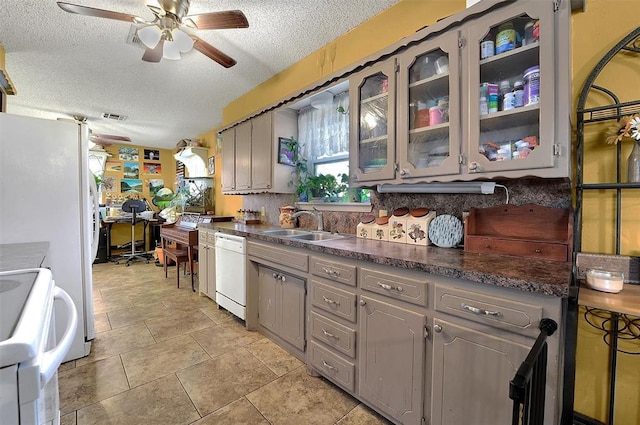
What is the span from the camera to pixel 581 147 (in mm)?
1377

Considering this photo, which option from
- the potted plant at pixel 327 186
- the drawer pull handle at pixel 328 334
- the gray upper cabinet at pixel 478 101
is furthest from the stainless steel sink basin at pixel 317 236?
the drawer pull handle at pixel 328 334

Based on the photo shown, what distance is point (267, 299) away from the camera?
2393mm

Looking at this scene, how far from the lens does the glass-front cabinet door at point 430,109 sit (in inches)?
60.2

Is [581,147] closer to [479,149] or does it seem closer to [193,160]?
[479,149]

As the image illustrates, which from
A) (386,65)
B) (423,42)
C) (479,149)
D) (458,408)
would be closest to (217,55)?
(386,65)

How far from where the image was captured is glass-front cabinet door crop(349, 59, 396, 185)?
1.83 metres

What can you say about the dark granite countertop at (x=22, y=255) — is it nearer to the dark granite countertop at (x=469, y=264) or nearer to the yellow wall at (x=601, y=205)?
the dark granite countertop at (x=469, y=264)

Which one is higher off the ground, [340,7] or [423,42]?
[340,7]

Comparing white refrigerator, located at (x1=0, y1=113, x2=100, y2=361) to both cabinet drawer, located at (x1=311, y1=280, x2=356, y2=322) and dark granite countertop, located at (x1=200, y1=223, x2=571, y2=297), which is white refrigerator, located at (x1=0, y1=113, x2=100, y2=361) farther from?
dark granite countertop, located at (x1=200, y1=223, x2=571, y2=297)

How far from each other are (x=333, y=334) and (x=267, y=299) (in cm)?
85

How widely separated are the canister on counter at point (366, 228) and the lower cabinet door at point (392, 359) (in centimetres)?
65

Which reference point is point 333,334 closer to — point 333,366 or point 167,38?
point 333,366

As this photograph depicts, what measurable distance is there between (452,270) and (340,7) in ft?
6.90

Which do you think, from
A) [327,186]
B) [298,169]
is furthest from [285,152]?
[327,186]
